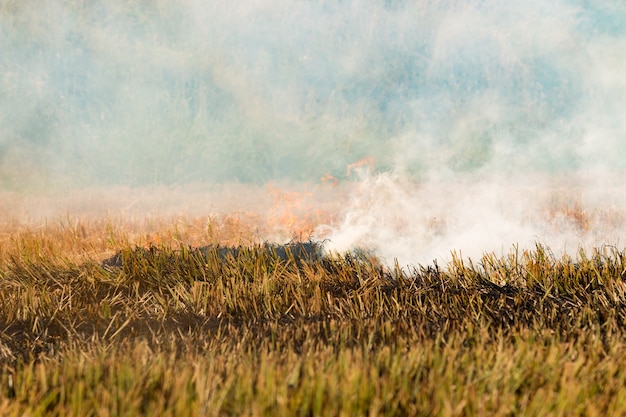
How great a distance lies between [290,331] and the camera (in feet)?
13.7

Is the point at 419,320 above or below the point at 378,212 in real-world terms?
below

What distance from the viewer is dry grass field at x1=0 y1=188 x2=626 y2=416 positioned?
2.71m

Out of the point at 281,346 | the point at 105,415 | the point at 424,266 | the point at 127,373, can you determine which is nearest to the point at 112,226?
the point at 424,266

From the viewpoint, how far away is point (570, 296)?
16.5 feet

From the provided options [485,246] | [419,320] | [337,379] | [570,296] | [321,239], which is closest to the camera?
[337,379]

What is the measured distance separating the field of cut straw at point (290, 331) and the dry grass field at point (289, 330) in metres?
0.02

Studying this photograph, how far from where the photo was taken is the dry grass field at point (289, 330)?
2709mm

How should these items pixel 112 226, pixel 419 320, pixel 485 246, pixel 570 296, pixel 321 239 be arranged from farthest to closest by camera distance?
1. pixel 112 226
2. pixel 321 239
3. pixel 485 246
4. pixel 570 296
5. pixel 419 320

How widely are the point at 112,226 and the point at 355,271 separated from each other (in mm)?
3593

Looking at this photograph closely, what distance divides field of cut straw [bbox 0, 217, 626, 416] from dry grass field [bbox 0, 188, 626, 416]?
2 centimetres

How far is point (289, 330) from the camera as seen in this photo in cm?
417

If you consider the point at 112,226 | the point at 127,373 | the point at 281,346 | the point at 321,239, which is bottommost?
the point at 127,373

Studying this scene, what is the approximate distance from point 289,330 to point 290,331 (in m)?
0.01

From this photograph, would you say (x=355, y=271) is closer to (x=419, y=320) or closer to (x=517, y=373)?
(x=419, y=320)
